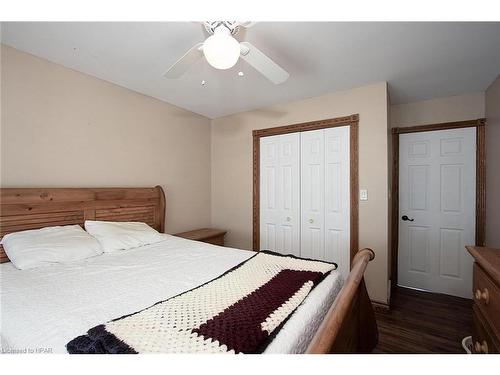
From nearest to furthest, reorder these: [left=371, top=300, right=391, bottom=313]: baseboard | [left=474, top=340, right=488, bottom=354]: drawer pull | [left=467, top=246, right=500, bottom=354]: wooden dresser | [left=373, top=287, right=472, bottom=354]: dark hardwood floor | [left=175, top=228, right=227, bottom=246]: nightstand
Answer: [left=467, top=246, right=500, bottom=354]: wooden dresser < [left=474, top=340, right=488, bottom=354]: drawer pull < [left=373, top=287, right=472, bottom=354]: dark hardwood floor < [left=371, top=300, right=391, bottom=313]: baseboard < [left=175, top=228, right=227, bottom=246]: nightstand

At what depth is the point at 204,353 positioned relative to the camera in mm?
700

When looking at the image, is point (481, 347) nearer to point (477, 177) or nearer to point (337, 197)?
point (337, 197)

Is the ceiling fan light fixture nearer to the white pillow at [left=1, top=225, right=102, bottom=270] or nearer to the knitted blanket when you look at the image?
the knitted blanket

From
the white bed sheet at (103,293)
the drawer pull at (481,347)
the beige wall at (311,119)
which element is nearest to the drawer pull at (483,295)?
the drawer pull at (481,347)

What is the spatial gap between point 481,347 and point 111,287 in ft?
6.22

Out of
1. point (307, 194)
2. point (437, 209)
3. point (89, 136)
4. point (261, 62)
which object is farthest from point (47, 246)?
point (437, 209)

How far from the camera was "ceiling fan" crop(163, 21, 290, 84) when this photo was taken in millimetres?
1074

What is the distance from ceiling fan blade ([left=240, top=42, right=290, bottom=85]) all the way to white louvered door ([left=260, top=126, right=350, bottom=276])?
1.34m

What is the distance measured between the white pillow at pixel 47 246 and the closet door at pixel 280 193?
194 cm

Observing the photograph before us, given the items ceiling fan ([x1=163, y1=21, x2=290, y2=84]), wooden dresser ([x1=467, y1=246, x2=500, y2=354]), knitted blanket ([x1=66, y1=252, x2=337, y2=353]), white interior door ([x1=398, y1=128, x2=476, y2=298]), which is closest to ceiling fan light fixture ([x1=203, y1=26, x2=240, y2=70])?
ceiling fan ([x1=163, y1=21, x2=290, y2=84])

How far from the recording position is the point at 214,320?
86 cm

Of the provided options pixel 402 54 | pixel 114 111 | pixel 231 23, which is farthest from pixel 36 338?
pixel 402 54
